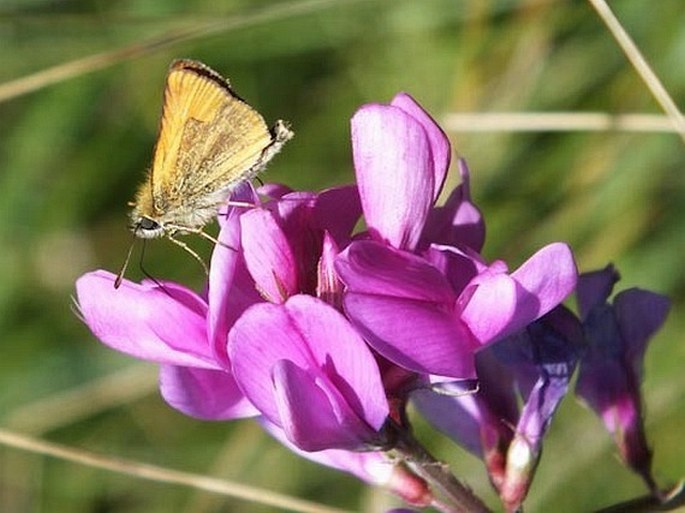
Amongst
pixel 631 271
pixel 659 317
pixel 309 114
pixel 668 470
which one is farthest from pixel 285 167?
A: pixel 659 317

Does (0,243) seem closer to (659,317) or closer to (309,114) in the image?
(309,114)

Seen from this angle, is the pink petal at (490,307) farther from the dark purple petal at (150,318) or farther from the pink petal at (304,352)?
the dark purple petal at (150,318)

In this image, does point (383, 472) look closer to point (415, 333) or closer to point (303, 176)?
point (415, 333)

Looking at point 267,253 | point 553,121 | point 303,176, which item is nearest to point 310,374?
point 267,253

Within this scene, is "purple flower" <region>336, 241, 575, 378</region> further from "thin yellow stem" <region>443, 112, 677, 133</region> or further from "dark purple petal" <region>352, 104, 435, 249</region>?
"thin yellow stem" <region>443, 112, 677, 133</region>

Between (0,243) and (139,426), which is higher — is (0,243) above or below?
above
